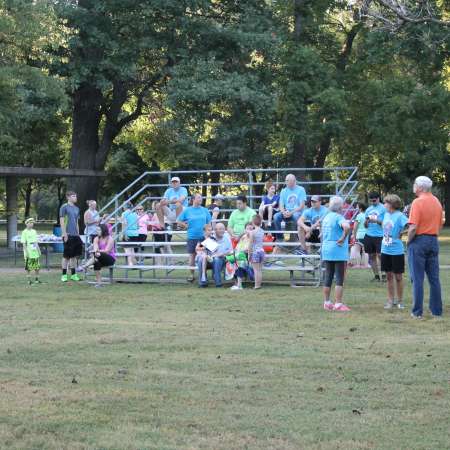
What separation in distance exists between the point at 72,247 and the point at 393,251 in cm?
795

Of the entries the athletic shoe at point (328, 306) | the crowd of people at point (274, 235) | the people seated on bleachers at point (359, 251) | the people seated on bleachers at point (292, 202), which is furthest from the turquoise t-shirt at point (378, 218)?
the athletic shoe at point (328, 306)

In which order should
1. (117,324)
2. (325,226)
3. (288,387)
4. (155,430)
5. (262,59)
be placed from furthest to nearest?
1. (262,59)
2. (325,226)
3. (117,324)
4. (288,387)
5. (155,430)

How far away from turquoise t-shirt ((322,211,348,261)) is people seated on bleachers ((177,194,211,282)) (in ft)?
16.7

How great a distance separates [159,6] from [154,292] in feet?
47.6

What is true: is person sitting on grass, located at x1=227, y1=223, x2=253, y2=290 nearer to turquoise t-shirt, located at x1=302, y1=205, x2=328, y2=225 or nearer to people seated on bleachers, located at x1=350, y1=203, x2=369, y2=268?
turquoise t-shirt, located at x1=302, y1=205, x2=328, y2=225

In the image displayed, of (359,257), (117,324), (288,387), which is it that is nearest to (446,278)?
(359,257)

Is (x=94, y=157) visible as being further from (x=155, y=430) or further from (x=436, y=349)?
(x=155, y=430)

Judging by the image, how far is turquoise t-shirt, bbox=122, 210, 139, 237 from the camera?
2095cm

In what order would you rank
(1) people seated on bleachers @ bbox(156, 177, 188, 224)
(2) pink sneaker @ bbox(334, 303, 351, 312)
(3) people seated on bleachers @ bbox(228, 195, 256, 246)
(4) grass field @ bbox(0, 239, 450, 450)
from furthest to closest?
(1) people seated on bleachers @ bbox(156, 177, 188, 224) < (3) people seated on bleachers @ bbox(228, 195, 256, 246) < (2) pink sneaker @ bbox(334, 303, 351, 312) < (4) grass field @ bbox(0, 239, 450, 450)

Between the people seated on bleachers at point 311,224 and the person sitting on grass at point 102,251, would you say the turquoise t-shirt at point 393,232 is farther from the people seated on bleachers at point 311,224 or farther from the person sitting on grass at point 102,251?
the person sitting on grass at point 102,251

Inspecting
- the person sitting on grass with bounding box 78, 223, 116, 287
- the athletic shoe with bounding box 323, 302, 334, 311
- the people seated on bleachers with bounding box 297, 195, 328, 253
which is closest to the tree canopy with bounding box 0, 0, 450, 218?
the people seated on bleachers with bounding box 297, 195, 328, 253

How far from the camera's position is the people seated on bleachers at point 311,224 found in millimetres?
18062

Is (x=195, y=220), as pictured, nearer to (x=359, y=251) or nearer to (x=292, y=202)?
(x=292, y=202)

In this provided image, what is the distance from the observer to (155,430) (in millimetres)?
6539
